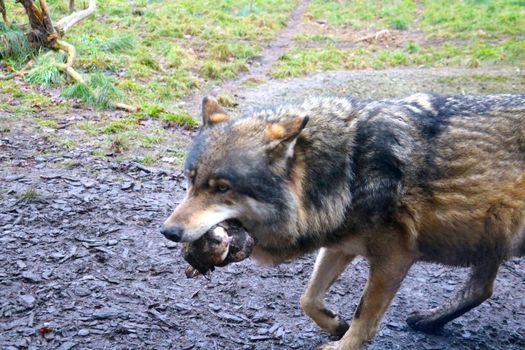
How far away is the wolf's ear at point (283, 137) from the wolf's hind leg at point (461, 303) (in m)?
1.84

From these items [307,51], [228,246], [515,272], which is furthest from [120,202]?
[307,51]

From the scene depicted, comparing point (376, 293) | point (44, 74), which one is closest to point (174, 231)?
point (376, 293)

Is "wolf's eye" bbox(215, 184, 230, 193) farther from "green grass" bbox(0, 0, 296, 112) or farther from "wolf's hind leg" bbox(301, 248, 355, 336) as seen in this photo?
"green grass" bbox(0, 0, 296, 112)

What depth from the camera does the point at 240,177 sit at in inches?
137

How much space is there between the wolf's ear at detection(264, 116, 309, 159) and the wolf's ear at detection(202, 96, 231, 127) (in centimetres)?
52

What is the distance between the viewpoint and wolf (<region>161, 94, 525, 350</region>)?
3.57m

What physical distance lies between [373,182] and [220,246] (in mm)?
1030

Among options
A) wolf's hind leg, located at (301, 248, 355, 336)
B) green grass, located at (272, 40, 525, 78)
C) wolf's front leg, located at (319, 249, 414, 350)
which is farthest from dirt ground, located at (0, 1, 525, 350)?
green grass, located at (272, 40, 525, 78)

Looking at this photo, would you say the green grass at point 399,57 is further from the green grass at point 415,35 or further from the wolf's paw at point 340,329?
the wolf's paw at point 340,329

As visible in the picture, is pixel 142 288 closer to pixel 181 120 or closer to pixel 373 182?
pixel 373 182

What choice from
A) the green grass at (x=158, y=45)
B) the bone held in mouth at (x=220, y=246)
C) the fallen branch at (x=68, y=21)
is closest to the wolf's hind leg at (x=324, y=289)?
the bone held in mouth at (x=220, y=246)

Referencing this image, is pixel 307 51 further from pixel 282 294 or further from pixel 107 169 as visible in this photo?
pixel 282 294

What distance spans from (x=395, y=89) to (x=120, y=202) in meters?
6.26

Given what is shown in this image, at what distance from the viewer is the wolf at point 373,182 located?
3.57 meters
